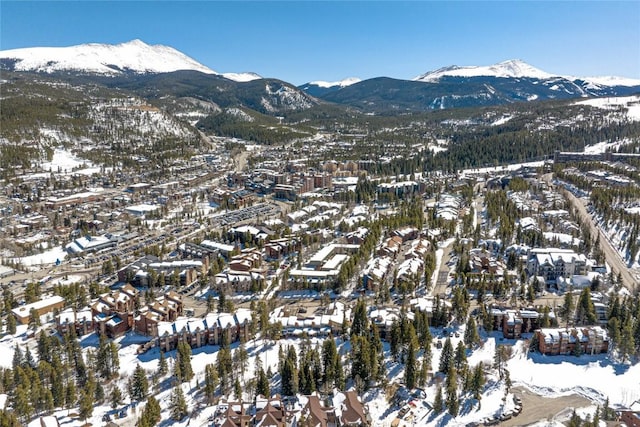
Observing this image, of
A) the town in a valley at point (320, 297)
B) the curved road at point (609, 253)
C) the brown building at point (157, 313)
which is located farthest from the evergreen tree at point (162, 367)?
the curved road at point (609, 253)

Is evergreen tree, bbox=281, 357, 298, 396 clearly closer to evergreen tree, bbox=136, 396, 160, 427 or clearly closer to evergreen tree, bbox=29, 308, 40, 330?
evergreen tree, bbox=136, 396, 160, 427

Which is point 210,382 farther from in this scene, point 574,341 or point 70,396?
point 574,341

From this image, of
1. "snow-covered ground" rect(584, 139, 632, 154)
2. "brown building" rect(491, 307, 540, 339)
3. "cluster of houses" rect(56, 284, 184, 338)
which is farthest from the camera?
"snow-covered ground" rect(584, 139, 632, 154)

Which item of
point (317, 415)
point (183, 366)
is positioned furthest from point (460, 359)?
point (183, 366)

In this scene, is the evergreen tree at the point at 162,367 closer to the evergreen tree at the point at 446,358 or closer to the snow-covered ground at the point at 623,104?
the evergreen tree at the point at 446,358

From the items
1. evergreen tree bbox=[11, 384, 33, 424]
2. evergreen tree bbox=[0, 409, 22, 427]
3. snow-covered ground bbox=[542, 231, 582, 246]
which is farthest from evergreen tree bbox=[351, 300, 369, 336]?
snow-covered ground bbox=[542, 231, 582, 246]

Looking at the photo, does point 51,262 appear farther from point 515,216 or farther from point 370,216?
point 515,216
